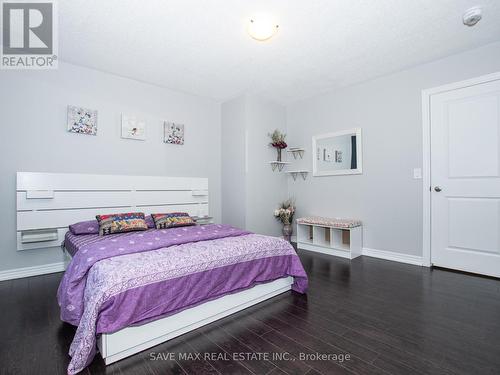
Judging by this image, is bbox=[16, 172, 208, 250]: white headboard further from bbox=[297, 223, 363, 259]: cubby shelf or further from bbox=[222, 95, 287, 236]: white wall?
bbox=[297, 223, 363, 259]: cubby shelf

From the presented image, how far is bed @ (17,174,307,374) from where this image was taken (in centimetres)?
146

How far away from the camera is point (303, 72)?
344 cm

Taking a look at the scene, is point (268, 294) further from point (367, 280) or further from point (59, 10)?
point (59, 10)

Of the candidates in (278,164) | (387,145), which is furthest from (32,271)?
(387,145)

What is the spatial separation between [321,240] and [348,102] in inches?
84.0

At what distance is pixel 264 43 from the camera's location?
275 centimetres

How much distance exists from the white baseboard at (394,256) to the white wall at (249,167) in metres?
1.49

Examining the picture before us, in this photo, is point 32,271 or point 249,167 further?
point 249,167

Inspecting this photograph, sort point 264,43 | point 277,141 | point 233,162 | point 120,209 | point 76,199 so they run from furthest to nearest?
point 277,141 < point 233,162 < point 120,209 < point 76,199 < point 264,43

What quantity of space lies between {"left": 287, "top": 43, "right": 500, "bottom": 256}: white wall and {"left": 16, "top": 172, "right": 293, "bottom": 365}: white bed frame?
6.03 feet

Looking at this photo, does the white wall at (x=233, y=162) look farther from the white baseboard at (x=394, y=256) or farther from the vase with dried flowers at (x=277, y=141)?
the white baseboard at (x=394, y=256)

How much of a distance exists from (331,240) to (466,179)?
1.75m

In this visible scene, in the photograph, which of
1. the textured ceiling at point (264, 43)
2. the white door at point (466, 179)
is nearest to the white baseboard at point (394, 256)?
the white door at point (466, 179)

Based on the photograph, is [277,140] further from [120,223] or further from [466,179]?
[120,223]
